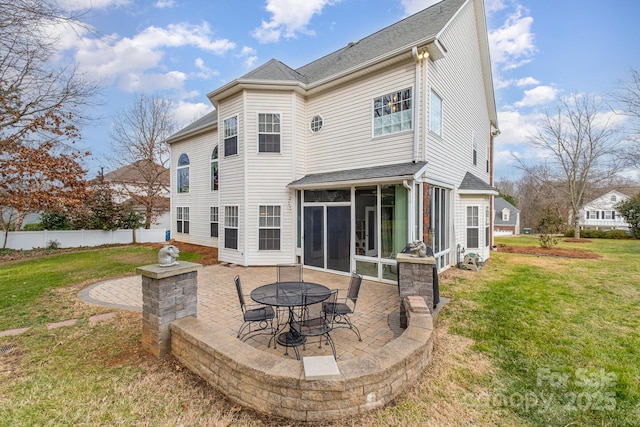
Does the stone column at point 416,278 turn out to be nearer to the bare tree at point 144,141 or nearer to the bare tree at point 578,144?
the bare tree at point 144,141

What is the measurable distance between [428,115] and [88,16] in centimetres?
749

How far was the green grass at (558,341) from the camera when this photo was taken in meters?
2.89

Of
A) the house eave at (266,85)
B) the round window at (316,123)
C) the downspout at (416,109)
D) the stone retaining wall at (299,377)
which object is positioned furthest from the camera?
the round window at (316,123)

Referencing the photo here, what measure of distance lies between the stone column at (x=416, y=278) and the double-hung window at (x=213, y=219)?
11464mm

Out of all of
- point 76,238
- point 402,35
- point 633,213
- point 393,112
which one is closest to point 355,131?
point 393,112

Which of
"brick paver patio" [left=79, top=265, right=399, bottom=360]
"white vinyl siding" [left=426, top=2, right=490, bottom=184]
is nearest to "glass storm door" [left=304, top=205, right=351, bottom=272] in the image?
"brick paver patio" [left=79, top=265, right=399, bottom=360]

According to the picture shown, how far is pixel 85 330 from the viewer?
4.77 meters

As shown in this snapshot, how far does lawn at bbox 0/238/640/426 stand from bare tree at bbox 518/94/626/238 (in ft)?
71.6

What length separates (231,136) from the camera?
10.8m

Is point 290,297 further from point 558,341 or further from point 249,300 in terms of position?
point 558,341

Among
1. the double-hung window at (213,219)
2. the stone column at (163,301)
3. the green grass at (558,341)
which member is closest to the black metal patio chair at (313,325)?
the stone column at (163,301)

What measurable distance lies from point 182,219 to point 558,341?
1753cm

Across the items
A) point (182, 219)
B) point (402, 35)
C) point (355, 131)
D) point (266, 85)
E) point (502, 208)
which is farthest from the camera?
point (502, 208)

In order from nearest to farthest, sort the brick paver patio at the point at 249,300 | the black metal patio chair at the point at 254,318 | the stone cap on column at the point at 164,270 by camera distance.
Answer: the stone cap on column at the point at 164,270
the black metal patio chair at the point at 254,318
the brick paver patio at the point at 249,300
